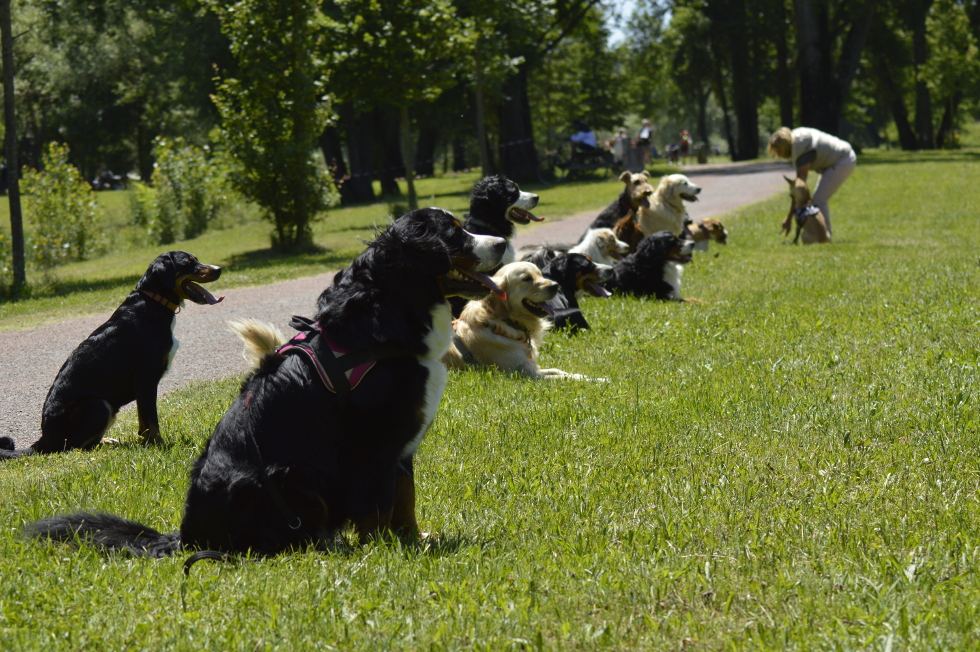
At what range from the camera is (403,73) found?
70.4 feet

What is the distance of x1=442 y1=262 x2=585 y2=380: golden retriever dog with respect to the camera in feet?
24.9

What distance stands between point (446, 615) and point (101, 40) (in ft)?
140

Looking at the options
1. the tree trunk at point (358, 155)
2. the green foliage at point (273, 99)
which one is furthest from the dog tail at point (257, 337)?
the tree trunk at point (358, 155)

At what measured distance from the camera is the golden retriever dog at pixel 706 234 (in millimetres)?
15781

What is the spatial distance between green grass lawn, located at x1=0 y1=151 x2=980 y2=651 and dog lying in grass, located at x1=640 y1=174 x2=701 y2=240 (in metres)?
5.38

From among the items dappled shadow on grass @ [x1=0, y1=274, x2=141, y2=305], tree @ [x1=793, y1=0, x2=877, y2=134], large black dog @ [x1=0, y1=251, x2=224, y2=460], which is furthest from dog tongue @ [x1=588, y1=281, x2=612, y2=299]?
tree @ [x1=793, y1=0, x2=877, y2=134]

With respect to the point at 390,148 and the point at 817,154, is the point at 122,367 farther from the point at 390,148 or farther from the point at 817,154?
the point at 390,148

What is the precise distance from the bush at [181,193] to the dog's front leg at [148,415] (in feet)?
67.0

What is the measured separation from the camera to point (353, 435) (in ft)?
12.3

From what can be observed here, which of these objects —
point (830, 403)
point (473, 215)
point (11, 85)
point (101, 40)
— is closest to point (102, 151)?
point (101, 40)

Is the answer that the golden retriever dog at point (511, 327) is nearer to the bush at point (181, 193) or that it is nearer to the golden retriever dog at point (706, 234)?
the golden retriever dog at point (706, 234)

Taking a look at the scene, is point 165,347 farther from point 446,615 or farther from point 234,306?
point 234,306

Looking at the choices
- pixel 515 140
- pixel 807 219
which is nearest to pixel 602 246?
pixel 807 219

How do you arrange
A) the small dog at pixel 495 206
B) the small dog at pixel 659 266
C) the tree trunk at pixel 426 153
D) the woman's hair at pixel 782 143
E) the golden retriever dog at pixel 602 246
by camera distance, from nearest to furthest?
the small dog at pixel 495 206 → the small dog at pixel 659 266 → the golden retriever dog at pixel 602 246 → the woman's hair at pixel 782 143 → the tree trunk at pixel 426 153
